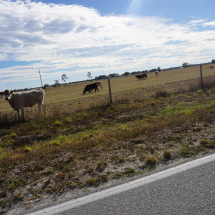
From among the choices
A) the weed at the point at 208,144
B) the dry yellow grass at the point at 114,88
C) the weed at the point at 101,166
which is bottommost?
the weed at the point at 208,144

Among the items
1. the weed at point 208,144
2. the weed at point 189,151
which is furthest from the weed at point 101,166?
the weed at point 208,144

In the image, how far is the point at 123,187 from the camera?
3.57 m

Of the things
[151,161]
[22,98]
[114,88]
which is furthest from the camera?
[114,88]

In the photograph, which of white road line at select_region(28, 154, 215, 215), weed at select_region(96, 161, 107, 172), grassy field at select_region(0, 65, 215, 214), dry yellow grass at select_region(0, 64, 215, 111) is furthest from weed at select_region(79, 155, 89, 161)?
dry yellow grass at select_region(0, 64, 215, 111)

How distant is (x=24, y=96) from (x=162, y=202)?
11.4 metres

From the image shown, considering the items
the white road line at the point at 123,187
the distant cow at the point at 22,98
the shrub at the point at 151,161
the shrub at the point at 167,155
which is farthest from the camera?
the distant cow at the point at 22,98

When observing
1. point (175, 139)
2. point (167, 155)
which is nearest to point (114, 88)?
point (175, 139)

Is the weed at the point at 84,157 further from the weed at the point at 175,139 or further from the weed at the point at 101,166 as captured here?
the weed at the point at 175,139

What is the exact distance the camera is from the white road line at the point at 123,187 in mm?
3119

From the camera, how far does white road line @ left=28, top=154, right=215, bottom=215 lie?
3119 mm

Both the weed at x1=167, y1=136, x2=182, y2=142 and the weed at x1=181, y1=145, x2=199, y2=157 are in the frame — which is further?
the weed at x1=167, y1=136, x2=182, y2=142

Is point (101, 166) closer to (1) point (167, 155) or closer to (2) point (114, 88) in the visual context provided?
(1) point (167, 155)

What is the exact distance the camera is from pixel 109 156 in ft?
16.6

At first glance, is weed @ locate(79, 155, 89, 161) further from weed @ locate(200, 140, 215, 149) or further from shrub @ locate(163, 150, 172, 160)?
weed @ locate(200, 140, 215, 149)
